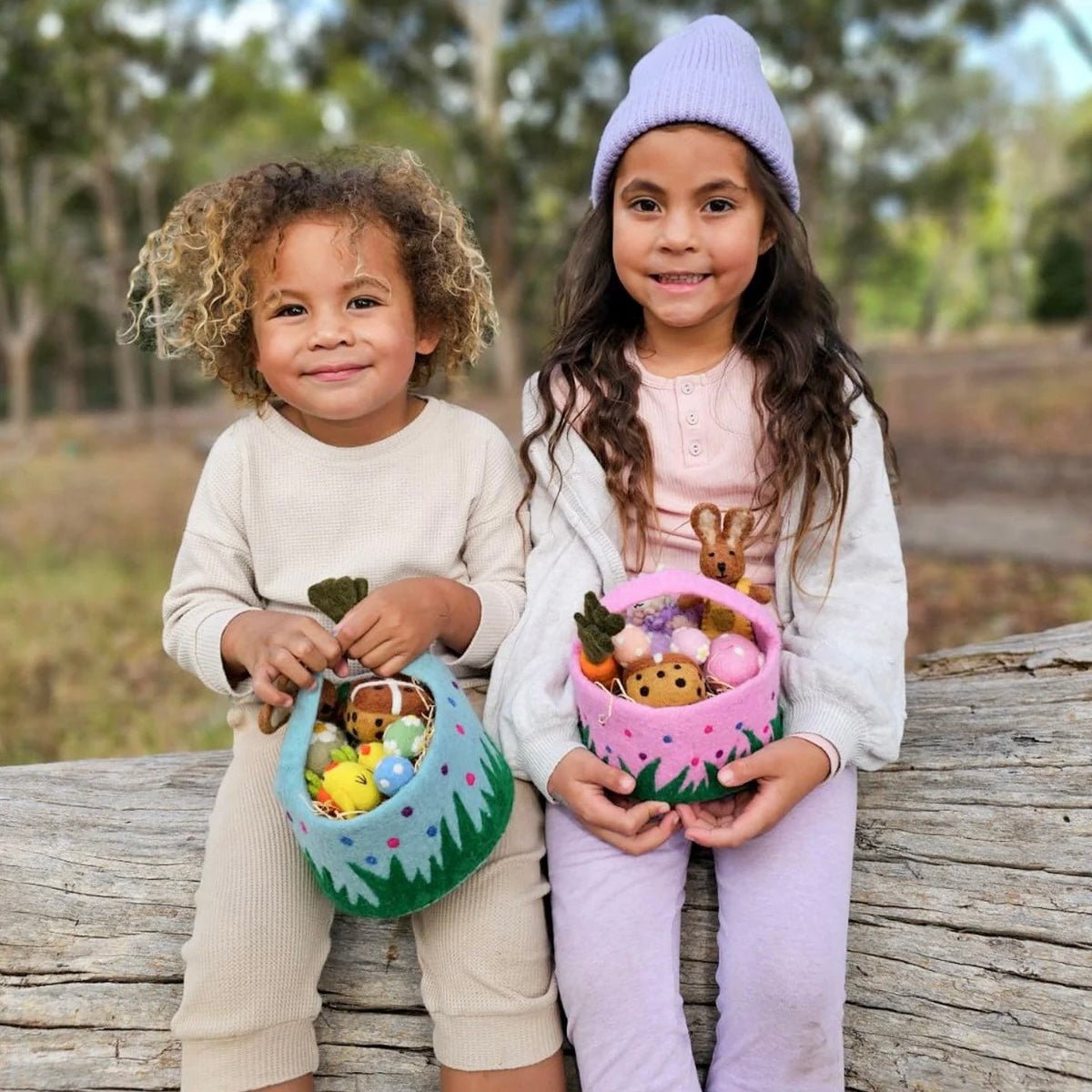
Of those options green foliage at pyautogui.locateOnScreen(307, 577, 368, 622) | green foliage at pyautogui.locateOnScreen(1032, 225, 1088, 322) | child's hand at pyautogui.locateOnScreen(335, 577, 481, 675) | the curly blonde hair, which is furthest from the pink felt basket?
green foliage at pyautogui.locateOnScreen(1032, 225, 1088, 322)

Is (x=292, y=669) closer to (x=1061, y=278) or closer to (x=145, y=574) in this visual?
(x=145, y=574)

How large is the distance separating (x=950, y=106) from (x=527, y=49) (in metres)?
16.0

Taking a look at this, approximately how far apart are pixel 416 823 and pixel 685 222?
108cm

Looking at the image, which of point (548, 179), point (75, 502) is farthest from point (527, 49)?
point (75, 502)

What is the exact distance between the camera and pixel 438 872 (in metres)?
1.54

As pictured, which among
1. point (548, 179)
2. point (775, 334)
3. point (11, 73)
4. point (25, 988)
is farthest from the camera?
point (548, 179)

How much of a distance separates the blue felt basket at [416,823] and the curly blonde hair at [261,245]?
0.70 metres

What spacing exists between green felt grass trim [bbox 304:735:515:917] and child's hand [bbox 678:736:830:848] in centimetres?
29

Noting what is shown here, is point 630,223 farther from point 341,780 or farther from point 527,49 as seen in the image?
point 527,49

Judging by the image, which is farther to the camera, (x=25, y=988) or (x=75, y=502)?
(x=75, y=502)

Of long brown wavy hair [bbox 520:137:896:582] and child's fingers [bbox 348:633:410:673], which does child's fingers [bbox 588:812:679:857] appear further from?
long brown wavy hair [bbox 520:137:896:582]

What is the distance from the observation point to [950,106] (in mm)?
26969

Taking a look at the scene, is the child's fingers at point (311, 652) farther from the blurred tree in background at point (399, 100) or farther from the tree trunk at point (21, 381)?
the tree trunk at point (21, 381)

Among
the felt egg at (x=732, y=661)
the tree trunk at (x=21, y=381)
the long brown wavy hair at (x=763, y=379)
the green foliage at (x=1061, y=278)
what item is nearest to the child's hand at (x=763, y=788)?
the felt egg at (x=732, y=661)
